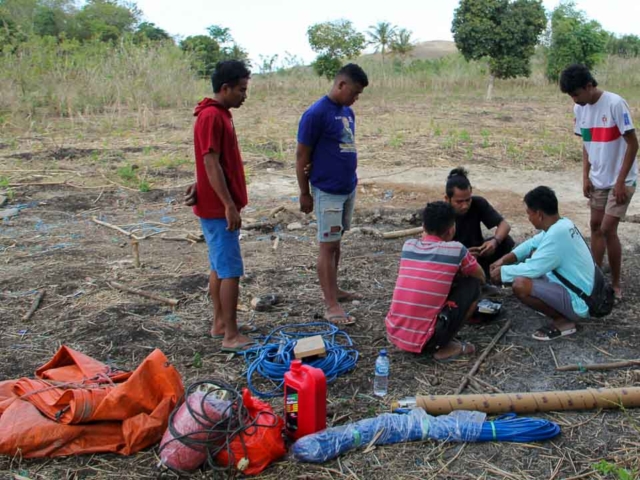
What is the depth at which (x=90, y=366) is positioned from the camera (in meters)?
3.14

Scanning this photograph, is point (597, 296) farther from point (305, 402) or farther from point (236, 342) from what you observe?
point (236, 342)

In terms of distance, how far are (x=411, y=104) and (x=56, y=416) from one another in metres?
16.8

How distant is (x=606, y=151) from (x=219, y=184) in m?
2.92

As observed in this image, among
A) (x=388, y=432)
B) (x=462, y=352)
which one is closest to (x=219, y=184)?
(x=388, y=432)

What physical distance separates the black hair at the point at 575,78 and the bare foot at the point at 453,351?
2040 millimetres

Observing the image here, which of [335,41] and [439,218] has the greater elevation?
[335,41]

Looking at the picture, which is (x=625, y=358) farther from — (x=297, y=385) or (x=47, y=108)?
(x=47, y=108)

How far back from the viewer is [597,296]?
12.8 feet

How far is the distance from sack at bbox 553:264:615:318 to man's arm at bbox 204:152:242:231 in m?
2.13

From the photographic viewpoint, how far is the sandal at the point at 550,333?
3867mm

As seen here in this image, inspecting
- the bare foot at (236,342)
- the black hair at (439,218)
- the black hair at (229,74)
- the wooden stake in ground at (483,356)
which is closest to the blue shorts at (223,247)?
the bare foot at (236,342)

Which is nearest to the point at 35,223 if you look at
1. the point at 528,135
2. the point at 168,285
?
the point at 168,285

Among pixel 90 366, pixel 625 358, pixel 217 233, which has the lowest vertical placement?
pixel 625 358

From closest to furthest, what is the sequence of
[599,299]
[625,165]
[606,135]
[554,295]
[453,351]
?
[453,351]
[554,295]
[599,299]
[625,165]
[606,135]
